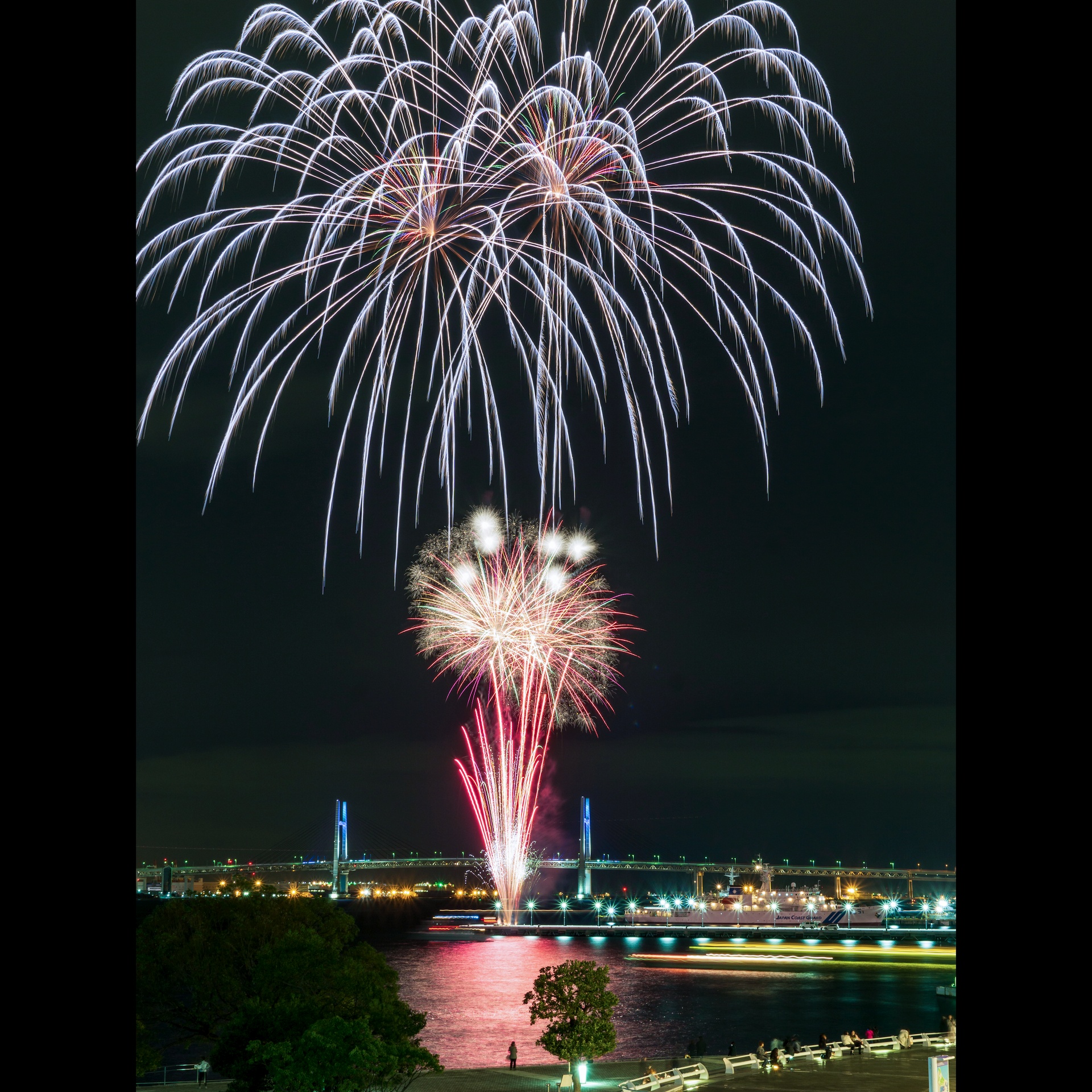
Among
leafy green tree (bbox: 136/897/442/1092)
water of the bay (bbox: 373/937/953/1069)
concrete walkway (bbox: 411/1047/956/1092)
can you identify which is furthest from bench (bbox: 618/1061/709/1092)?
water of the bay (bbox: 373/937/953/1069)

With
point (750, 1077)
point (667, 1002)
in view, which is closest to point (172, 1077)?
point (750, 1077)

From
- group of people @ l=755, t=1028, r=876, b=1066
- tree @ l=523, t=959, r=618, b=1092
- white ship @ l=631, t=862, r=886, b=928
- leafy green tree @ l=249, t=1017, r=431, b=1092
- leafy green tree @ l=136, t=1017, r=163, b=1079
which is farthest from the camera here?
white ship @ l=631, t=862, r=886, b=928

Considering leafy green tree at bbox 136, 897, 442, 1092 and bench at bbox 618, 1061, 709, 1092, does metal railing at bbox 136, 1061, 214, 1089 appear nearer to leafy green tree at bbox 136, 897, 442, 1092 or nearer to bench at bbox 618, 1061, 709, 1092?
leafy green tree at bbox 136, 897, 442, 1092

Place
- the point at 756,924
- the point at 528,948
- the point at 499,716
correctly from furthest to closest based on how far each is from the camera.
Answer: the point at 756,924, the point at 528,948, the point at 499,716

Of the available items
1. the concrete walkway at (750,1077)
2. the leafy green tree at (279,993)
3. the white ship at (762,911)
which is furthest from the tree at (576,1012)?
the white ship at (762,911)
